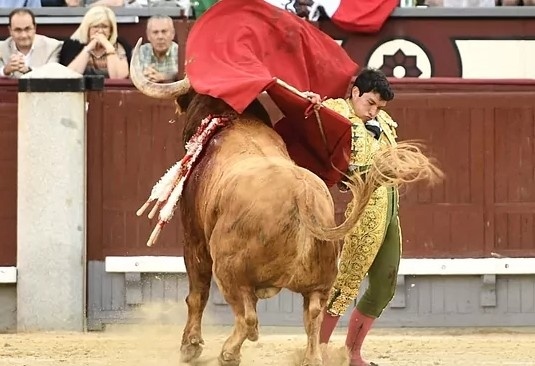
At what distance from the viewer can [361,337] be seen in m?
7.24

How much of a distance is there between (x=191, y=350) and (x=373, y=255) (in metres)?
0.90

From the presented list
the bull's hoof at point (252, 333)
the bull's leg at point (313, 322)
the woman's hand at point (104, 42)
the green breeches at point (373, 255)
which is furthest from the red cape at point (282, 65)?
the woman's hand at point (104, 42)

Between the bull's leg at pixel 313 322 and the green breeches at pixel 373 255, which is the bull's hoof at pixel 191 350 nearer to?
the green breeches at pixel 373 255

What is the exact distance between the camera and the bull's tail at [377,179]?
5.81 metres

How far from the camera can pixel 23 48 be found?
385 inches

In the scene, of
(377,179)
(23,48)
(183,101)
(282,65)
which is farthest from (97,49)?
(377,179)

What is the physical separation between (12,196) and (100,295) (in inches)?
31.4

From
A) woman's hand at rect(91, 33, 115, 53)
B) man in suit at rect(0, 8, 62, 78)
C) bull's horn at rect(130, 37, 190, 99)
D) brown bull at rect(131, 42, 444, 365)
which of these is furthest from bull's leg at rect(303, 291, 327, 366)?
man in suit at rect(0, 8, 62, 78)

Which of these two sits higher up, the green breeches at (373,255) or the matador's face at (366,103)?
the matador's face at (366,103)

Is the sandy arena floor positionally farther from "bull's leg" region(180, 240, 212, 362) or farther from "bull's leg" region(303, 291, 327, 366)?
"bull's leg" region(303, 291, 327, 366)

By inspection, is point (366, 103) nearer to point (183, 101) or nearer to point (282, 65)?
point (282, 65)

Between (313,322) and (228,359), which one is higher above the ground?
(313,322)

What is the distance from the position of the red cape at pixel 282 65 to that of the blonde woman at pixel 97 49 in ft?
9.00

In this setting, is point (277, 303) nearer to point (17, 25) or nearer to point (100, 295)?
point (100, 295)
